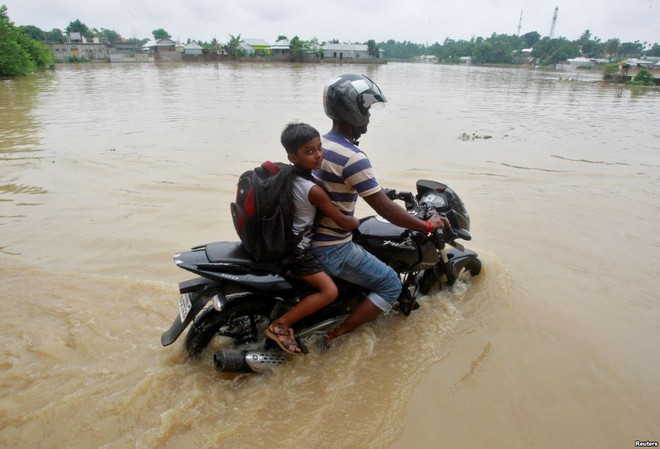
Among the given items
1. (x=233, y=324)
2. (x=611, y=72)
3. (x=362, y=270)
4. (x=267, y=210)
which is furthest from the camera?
(x=611, y=72)

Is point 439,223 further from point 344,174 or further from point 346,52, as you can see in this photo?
point 346,52

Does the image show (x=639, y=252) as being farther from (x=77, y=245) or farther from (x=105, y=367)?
(x=77, y=245)

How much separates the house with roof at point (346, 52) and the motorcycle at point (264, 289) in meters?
87.2

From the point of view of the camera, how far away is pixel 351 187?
101 inches

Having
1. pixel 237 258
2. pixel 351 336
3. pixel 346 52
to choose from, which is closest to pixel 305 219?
pixel 237 258

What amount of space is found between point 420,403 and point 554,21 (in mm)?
153213

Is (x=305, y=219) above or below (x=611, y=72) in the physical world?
above

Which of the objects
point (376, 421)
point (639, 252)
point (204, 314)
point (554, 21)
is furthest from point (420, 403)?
point (554, 21)

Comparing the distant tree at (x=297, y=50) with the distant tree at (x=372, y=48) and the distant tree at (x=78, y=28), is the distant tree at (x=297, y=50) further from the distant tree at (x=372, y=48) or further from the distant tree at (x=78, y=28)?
the distant tree at (x=78, y=28)

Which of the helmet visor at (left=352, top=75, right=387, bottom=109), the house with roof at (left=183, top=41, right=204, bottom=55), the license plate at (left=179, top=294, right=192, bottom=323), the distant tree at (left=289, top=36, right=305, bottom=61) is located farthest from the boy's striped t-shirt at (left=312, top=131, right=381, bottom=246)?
the house with roof at (left=183, top=41, right=204, bottom=55)

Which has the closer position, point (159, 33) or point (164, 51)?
point (164, 51)

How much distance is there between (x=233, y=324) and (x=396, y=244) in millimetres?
1338

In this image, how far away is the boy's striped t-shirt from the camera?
8.18 ft

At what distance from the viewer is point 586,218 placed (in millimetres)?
6223
